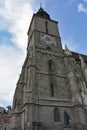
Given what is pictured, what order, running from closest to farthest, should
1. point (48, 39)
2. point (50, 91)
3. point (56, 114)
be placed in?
point (56, 114) → point (50, 91) → point (48, 39)

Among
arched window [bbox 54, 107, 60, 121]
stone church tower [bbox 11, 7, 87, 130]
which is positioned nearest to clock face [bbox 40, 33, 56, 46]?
stone church tower [bbox 11, 7, 87, 130]

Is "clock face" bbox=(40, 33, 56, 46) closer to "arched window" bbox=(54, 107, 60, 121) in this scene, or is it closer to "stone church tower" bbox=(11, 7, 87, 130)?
"stone church tower" bbox=(11, 7, 87, 130)

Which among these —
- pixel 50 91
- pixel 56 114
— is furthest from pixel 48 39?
pixel 56 114

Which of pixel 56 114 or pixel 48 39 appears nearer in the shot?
pixel 56 114

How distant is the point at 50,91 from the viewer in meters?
21.2

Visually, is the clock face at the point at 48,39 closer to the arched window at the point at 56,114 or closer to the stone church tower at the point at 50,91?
the stone church tower at the point at 50,91

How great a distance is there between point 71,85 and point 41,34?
38.5 ft

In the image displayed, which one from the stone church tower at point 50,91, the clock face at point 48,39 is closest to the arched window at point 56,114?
the stone church tower at point 50,91

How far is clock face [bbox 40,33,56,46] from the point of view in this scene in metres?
28.0

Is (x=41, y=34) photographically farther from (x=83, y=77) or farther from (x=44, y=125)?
(x=44, y=125)

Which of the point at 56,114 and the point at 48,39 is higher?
the point at 48,39

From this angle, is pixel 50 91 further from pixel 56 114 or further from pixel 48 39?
pixel 48 39

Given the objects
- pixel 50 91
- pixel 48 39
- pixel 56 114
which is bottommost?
pixel 56 114

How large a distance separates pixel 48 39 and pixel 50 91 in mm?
11196
